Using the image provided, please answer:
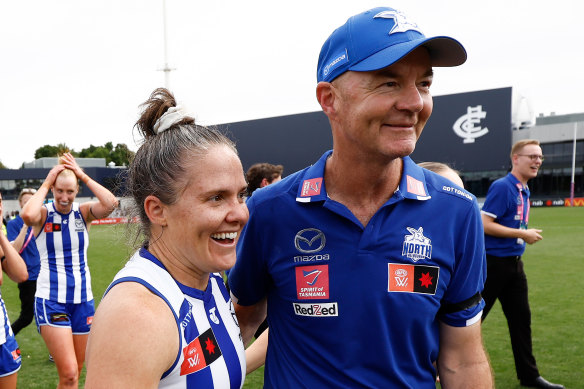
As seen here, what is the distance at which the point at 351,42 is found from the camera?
5.78 feet

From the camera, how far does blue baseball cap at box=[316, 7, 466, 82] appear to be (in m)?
1.68

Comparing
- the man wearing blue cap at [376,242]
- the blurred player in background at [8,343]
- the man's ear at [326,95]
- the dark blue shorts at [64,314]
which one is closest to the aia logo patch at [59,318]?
the dark blue shorts at [64,314]

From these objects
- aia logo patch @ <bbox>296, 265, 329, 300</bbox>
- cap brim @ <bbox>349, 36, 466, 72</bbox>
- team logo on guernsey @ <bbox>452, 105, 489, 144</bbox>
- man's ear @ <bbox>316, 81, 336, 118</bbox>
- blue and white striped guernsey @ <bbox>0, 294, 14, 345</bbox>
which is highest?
→ team logo on guernsey @ <bbox>452, 105, 489, 144</bbox>

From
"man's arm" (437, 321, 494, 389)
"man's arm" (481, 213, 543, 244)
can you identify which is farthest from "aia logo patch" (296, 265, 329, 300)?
"man's arm" (481, 213, 543, 244)

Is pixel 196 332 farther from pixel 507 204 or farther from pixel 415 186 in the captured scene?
pixel 507 204

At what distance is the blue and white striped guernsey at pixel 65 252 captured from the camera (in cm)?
505

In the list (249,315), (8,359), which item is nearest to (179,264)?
(249,315)

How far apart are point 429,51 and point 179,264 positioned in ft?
4.07

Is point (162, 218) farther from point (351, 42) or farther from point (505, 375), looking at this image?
point (505, 375)

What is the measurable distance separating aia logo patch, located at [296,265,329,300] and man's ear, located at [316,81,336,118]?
2.09 ft

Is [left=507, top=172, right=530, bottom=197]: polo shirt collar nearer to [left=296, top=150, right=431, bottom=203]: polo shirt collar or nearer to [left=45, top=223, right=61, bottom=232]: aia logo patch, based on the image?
[left=296, top=150, right=431, bottom=203]: polo shirt collar

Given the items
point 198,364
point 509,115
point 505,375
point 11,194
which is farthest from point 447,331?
point 11,194

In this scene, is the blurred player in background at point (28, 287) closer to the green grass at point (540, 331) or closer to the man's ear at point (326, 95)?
the green grass at point (540, 331)

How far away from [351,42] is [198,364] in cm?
128
